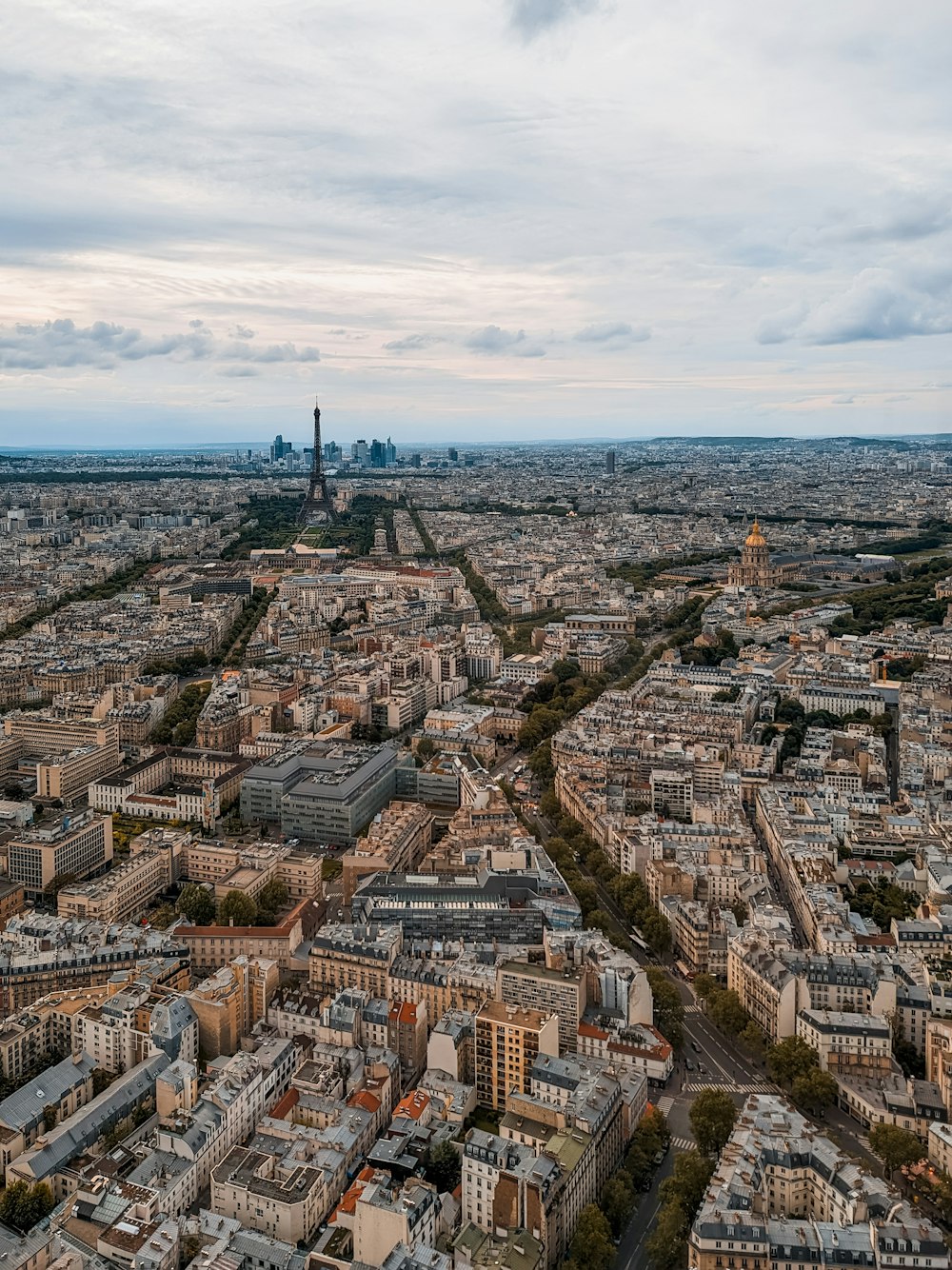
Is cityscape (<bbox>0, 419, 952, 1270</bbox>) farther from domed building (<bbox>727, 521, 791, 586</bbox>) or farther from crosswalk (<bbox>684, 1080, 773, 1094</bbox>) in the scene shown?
domed building (<bbox>727, 521, 791, 586</bbox>)

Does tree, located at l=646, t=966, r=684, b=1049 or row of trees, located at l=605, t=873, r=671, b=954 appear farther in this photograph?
row of trees, located at l=605, t=873, r=671, b=954

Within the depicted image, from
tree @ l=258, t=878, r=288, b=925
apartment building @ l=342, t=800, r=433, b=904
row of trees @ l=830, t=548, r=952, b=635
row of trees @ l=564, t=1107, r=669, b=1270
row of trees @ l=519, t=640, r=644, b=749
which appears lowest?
row of trees @ l=564, t=1107, r=669, b=1270

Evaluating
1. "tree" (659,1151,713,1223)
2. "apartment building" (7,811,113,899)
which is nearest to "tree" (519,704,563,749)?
"apartment building" (7,811,113,899)

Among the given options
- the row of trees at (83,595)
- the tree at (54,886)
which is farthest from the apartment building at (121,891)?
the row of trees at (83,595)

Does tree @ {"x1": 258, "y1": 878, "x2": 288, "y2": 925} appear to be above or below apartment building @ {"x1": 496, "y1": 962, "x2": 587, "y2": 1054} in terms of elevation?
below

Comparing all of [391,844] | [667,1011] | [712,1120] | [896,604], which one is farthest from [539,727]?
[896,604]

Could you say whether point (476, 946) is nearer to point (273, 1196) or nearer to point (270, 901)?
point (270, 901)

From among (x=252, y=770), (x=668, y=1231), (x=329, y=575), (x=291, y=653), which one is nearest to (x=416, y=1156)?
(x=668, y=1231)
